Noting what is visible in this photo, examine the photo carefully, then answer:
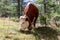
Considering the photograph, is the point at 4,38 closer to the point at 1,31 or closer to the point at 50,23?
the point at 1,31

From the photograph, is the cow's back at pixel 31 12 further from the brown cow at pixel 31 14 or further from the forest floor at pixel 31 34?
the forest floor at pixel 31 34

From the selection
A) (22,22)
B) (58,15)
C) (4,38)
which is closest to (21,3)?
(58,15)

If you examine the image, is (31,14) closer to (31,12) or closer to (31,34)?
(31,12)

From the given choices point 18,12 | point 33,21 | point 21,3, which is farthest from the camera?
point 21,3

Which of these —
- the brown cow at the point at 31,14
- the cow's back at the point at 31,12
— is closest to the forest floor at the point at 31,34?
the brown cow at the point at 31,14

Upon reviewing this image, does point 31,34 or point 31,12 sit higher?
point 31,12

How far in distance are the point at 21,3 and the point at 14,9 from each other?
41.9 inches

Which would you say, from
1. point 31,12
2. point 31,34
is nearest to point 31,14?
point 31,12

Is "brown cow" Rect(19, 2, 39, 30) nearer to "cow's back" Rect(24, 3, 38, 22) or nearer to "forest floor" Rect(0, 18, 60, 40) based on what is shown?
"cow's back" Rect(24, 3, 38, 22)

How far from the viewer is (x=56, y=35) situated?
692 centimetres

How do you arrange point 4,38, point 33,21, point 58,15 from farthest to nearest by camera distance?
Answer: point 58,15 < point 33,21 < point 4,38

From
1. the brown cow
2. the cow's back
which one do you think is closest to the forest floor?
the brown cow

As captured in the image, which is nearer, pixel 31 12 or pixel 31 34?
pixel 31 34

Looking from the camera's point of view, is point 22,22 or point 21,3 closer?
point 22,22
